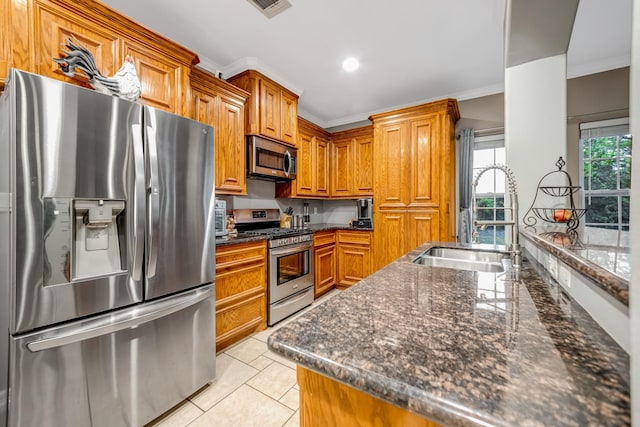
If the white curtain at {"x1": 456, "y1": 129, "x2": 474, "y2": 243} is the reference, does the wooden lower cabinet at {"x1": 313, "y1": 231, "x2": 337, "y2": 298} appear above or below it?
below

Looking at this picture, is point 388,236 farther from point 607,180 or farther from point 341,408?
point 341,408

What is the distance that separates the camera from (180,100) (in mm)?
1985

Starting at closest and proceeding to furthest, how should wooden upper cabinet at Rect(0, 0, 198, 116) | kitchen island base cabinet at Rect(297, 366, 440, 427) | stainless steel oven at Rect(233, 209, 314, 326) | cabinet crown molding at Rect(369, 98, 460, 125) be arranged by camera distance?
kitchen island base cabinet at Rect(297, 366, 440, 427) < wooden upper cabinet at Rect(0, 0, 198, 116) < stainless steel oven at Rect(233, 209, 314, 326) < cabinet crown molding at Rect(369, 98, 460, 125)

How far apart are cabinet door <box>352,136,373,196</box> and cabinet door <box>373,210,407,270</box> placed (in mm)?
523

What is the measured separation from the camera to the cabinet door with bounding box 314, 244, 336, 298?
3389 millimetres

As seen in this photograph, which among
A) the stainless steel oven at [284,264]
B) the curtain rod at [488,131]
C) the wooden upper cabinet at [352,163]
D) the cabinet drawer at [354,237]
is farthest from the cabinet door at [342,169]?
the curtain rod at [488,131]

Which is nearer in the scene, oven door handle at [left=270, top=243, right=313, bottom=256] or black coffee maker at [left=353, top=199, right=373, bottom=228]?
oven door handle at [left=270, top=243, right=313, bottom=256]

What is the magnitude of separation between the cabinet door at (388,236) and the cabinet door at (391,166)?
13 centimetres

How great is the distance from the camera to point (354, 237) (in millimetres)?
3662

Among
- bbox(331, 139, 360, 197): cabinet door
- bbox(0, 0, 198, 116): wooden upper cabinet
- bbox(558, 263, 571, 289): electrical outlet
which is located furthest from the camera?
bbox(331, 139, 360, 197): cabinet door

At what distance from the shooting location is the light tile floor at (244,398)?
4.99ft

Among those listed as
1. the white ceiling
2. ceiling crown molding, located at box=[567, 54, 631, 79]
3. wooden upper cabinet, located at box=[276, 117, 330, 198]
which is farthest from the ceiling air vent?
ceiling crown molding, located at box=[567, 54, 631, 79]

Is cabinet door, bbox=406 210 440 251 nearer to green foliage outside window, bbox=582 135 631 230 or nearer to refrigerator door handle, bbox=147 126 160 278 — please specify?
green foliage outside window, bbox=582 135 631 230

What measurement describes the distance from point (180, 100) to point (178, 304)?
4.74ft
